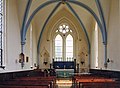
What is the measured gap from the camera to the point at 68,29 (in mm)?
31562

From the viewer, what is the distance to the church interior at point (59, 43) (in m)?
16.7

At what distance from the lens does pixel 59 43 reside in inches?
1249

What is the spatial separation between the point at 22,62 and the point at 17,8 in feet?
14.2

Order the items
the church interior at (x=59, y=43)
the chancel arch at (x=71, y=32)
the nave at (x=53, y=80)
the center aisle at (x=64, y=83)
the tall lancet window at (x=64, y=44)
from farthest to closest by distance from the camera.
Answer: the tall lancet window at (x=64, y=44) → the chancel arch at (x=71, y=32) → the center aisle at (x=64, y=83) → the church interior at (x=59, y=43) → the nave at (x=53, y=80)

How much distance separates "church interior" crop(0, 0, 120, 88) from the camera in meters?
16.7

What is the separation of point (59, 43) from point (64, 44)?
2.00 feet

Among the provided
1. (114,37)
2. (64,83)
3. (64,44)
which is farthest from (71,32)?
(114,37)

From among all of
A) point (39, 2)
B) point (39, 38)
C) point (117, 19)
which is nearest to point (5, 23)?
point (39, 2)

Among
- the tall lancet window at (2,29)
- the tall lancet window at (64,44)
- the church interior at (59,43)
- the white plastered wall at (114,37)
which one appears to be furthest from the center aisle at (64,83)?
the tall lancet window at (64,44)

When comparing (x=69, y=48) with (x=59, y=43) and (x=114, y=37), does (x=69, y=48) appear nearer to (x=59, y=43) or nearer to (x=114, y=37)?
(x=59, y=43)

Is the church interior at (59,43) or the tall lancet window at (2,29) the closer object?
the tall lancet window at (2,29)

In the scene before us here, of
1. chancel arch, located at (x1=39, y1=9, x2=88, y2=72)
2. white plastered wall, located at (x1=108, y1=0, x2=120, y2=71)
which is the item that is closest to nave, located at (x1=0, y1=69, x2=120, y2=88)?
white plastered wall, located at (x1=108, y1=0, x2=120, y2=71)

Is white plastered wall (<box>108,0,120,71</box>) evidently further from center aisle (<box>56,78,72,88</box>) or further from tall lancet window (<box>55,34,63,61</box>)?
tall lancet window (<box>55,34,63,61</box>)

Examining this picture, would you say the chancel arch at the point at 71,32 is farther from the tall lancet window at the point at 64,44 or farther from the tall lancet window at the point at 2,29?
the tall lancet window at the point at 2,29
